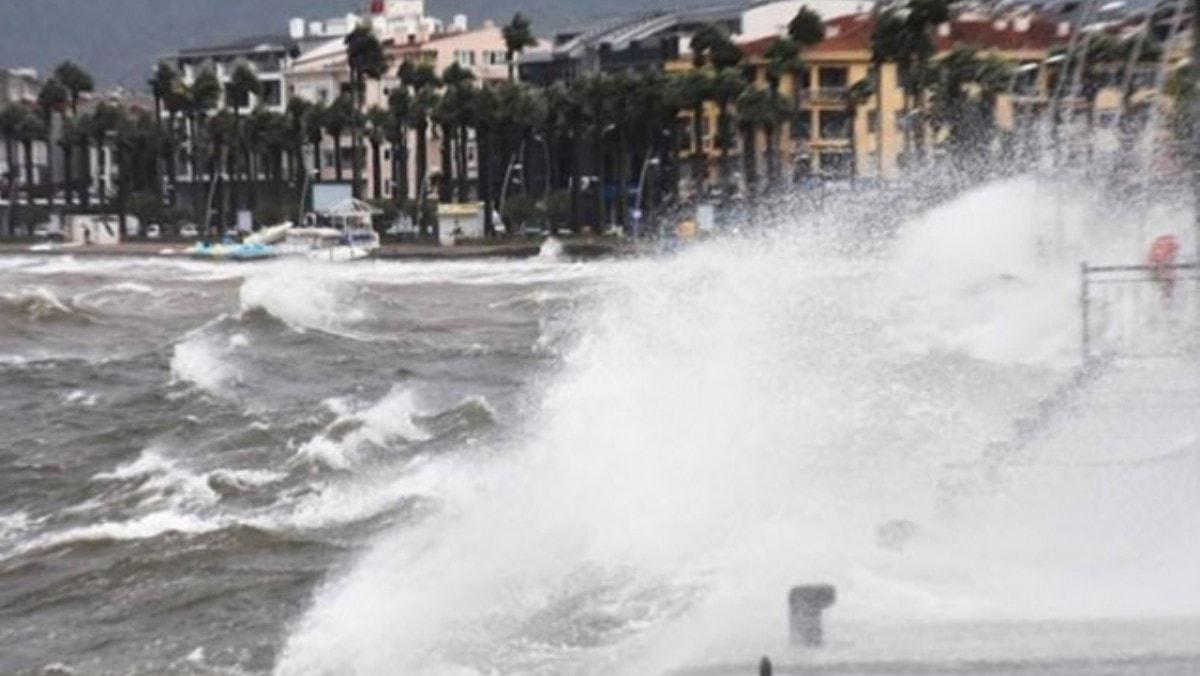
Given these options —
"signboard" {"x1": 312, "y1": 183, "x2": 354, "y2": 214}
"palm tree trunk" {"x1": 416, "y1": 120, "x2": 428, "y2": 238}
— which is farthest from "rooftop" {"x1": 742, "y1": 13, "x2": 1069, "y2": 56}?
"signboard" {"x1": 312, "y1": 183, "x2": 354, "y2": 214}

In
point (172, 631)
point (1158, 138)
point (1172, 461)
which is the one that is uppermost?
point (1158, 138)

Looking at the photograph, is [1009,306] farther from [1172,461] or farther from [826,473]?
[1172,461]

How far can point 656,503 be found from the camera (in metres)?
16.8

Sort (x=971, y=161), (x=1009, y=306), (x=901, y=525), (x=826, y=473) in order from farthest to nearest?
(x=971, y=161)
(x=1009, y=306)
(x=826, y=473)
(x=901, y=525)

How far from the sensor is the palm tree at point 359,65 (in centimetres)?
11776

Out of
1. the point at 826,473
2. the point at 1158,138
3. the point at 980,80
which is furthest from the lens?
the point at 980,80

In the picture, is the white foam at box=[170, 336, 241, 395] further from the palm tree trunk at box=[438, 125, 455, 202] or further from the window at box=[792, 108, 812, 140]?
the palm tree trunk at box=[438, 125, 455, 202]

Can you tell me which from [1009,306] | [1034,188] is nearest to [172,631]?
[1009,306]

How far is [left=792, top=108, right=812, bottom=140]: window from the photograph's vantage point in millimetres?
92750

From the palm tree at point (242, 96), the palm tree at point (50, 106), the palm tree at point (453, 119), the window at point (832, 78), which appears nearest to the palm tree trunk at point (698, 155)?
the window at point (832, 78)

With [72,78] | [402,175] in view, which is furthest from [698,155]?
[72,78]

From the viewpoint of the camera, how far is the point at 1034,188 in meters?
39.4

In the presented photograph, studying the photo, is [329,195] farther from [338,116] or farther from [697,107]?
[697,107]

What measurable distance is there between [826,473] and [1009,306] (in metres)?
14.4
